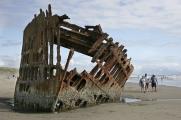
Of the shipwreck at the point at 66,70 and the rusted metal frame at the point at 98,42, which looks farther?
the rusted metal frame at the point at 98,42

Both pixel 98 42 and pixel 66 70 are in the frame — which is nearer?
pixel 66 70

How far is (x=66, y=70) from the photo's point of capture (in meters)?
14.3

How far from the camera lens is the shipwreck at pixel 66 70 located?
1445 cm

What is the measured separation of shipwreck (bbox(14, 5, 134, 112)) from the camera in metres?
14.5

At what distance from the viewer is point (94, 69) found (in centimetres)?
1566

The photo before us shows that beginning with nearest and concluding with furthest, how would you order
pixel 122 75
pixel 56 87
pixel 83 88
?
pixel 56 87 → pixel 83 88 → pixel 122 75

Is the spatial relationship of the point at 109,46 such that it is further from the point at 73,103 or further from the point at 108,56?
the point at 73,103

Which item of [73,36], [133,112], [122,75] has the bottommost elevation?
[133,112]

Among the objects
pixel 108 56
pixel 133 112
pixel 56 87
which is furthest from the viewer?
pixel 108 56

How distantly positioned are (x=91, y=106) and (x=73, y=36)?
2570 millimetres

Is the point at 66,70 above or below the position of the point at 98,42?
below

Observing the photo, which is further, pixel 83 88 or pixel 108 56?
pixel 108 56

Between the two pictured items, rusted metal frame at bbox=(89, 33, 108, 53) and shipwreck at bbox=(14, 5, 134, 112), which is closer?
shipwreck at bbox=(14, 5, 134, 112)

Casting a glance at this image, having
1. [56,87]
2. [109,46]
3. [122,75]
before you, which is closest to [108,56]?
[109,46]
